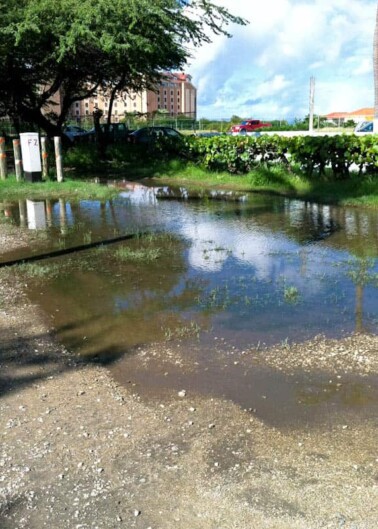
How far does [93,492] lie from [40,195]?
485 inches

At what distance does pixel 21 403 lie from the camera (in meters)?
4.27

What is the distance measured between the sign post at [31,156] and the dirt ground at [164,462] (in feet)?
39.8

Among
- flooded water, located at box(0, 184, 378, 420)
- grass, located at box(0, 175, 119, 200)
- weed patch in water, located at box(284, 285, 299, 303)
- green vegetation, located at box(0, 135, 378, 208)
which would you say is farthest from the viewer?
grass, located at box(0, 175, 119, 200)

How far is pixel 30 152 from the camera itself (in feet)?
52.2

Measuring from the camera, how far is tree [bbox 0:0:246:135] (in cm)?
1819

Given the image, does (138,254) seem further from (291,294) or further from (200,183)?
(200,183)

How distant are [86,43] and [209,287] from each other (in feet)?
50.1

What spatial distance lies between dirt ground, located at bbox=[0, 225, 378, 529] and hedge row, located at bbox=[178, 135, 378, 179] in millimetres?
10527

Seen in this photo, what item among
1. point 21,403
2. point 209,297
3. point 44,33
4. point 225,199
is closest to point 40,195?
point 225,199

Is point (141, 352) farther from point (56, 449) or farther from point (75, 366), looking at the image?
point (56, 449)

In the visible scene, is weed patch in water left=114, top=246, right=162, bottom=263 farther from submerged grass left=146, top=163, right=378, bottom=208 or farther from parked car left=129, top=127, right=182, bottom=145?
parked car left=129, top=127, right=182, bottom=145

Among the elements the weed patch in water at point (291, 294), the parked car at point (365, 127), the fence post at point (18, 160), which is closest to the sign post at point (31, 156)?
the fence post at point (18, 160)

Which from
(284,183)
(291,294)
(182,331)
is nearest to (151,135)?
(284,183)

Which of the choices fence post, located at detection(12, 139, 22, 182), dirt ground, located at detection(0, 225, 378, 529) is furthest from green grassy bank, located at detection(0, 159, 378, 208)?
dirt ground, located at detection(0, 225, 378, 529)
